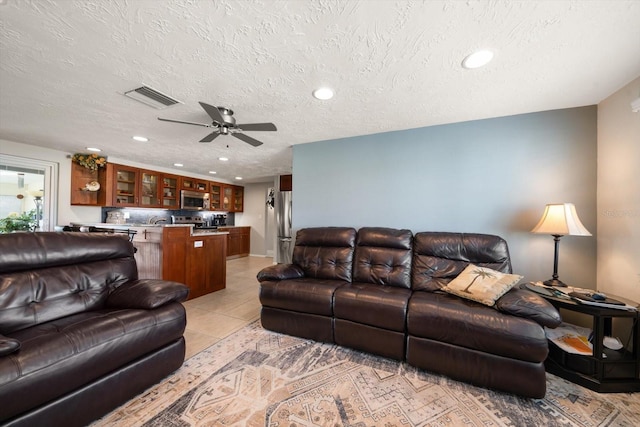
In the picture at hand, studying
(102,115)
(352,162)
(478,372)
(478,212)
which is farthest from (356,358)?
(102,115)

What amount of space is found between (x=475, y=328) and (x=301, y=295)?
1456 millimetres

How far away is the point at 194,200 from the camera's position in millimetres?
6086

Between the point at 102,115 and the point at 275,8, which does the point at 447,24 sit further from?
the point at 102,115

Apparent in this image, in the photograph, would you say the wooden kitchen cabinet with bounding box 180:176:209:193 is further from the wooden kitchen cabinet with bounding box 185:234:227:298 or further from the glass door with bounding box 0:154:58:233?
the wooden kitchen cabinet with bounding box 185:234:227:298

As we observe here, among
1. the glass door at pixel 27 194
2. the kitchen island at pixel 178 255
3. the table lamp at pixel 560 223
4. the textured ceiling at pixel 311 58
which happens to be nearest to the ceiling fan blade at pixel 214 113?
the textured ceiling at pixel 311 58

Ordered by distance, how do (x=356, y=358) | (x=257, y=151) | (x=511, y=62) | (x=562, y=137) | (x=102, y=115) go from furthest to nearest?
1. (x=257, y=151)
2. (x=102, y=115)
3. (x=562, y=137)
4. (x=356, y=358)
5. (x=511, y=62)

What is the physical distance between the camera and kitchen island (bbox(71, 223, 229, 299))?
3221 mm

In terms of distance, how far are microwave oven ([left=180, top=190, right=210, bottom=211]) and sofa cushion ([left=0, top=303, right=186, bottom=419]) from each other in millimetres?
4568

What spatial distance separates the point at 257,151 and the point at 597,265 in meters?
4.39

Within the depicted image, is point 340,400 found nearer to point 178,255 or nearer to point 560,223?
point 560,223

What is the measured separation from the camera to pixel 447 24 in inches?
52.1

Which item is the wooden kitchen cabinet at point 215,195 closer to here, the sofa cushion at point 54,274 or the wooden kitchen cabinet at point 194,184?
the wooden kitchen cabinet at point 194,184

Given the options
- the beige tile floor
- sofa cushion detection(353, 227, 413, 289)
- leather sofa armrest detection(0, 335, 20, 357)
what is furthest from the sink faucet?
sofa cushion detection(353, 227, 413, 289)

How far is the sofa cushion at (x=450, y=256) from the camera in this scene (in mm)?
2293
